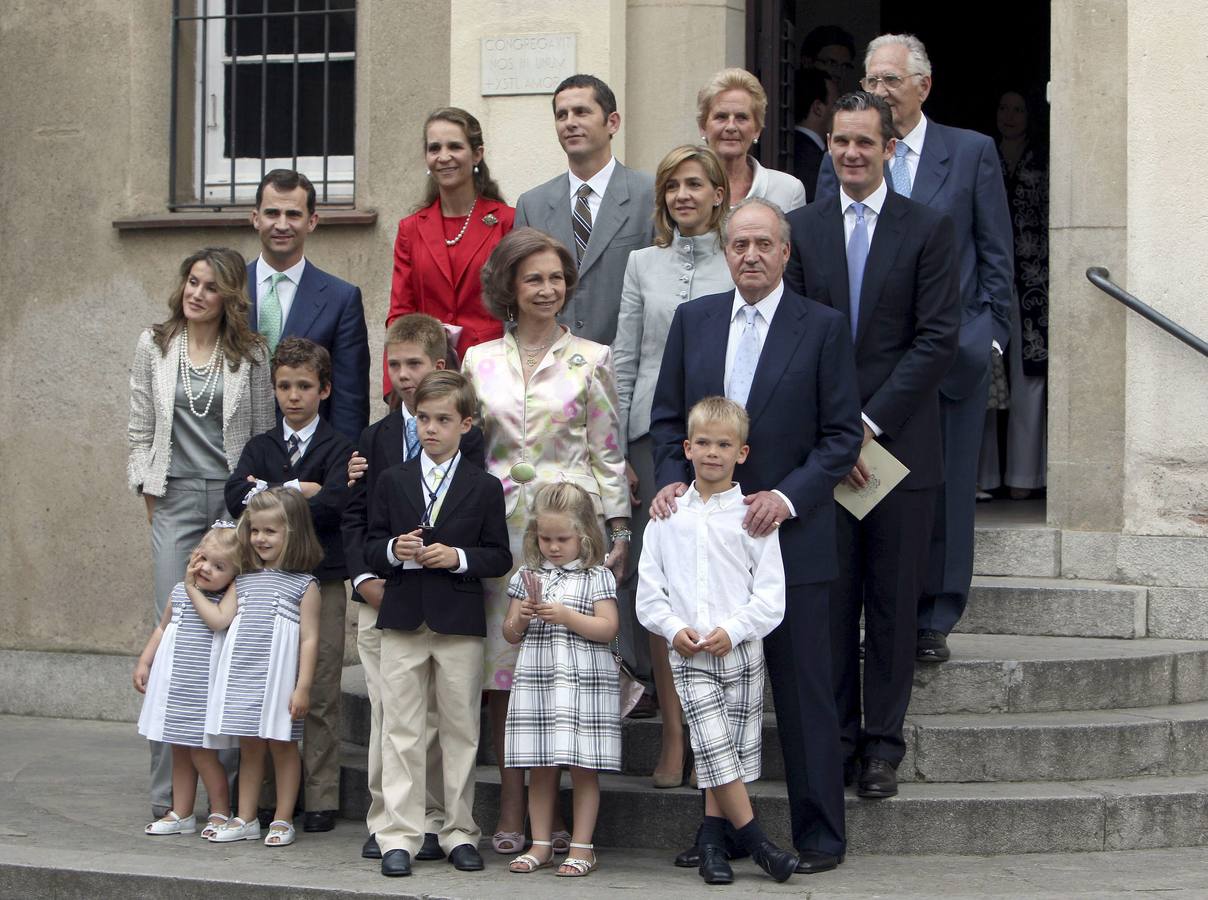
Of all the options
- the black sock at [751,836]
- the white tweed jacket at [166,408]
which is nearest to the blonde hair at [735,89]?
the white tweed jacket at [166,408]

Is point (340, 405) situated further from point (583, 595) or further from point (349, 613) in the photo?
point (349, 613)

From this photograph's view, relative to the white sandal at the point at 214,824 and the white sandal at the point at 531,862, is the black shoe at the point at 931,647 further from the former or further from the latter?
the white sandal at the point at 214,824

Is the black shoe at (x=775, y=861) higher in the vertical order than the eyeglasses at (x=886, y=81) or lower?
lower

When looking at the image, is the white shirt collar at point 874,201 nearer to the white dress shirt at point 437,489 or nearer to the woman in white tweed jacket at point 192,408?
the white dress shirt at point 437,489

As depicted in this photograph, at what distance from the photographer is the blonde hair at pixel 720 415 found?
18.4 feet

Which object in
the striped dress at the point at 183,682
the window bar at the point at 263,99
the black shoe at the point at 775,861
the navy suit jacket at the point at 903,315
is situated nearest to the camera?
the black shoe at the point at 775,861

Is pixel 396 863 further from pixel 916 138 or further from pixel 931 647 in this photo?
pixel 916 138

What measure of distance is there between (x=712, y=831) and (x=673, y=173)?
2174 mm

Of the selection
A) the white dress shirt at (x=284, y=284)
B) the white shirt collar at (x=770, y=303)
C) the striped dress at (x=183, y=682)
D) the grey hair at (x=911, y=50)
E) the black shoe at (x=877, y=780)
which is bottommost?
the black shoe at (x=877, y=780)

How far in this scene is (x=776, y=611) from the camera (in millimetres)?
5586

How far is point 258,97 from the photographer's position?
956cm

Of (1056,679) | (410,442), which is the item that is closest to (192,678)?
(410,442)

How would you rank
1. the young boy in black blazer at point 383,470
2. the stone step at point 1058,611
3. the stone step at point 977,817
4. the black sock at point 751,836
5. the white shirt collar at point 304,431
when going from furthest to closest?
the stone step at point 1058,611, the white shirt collar at point 304,431, the young boy in black blazer at point 383,470, the stone step at point 977,817, the black sock at point 751,836

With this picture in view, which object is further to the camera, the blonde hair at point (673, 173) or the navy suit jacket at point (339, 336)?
the navy suit jacket at point (339, 336)
